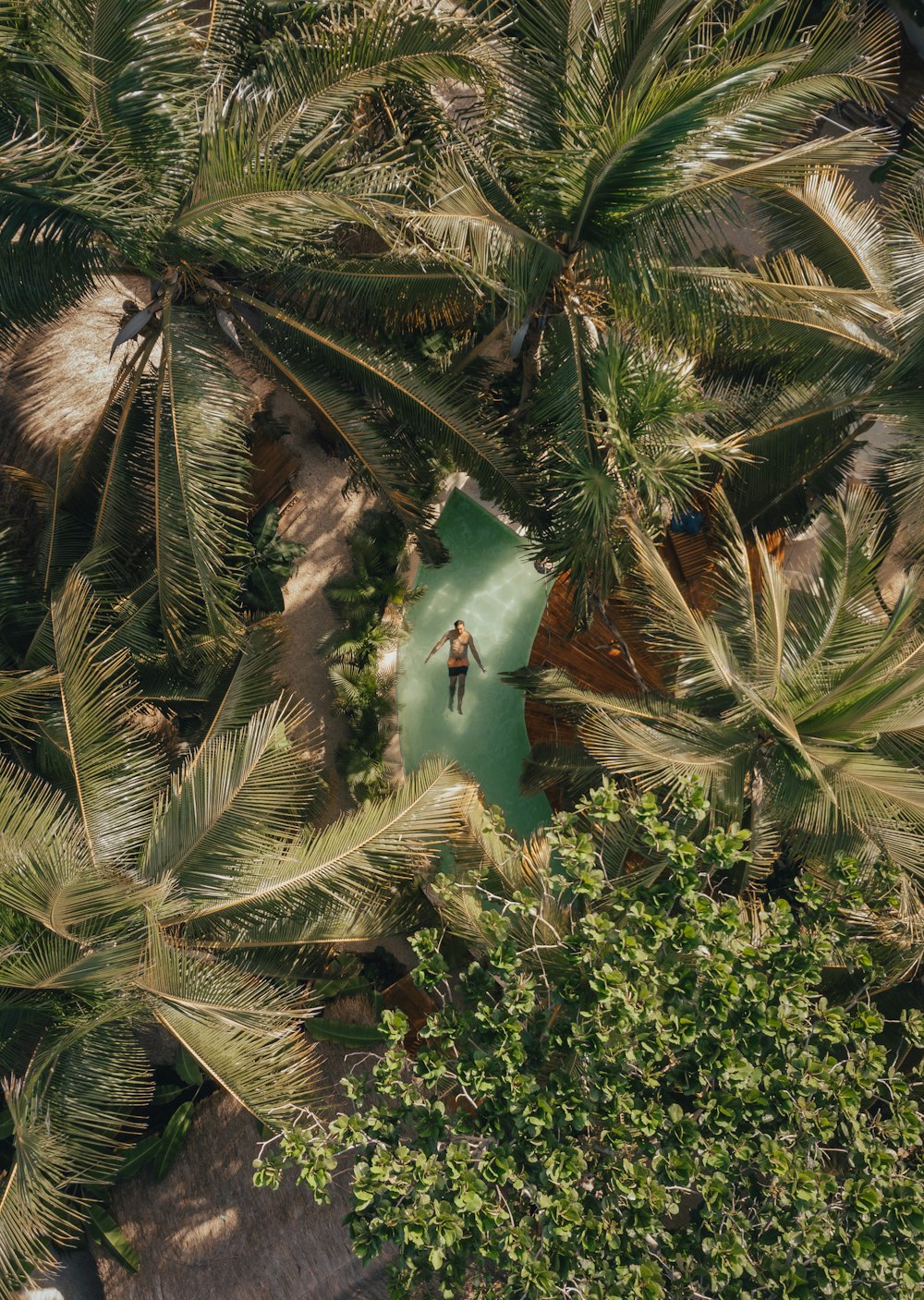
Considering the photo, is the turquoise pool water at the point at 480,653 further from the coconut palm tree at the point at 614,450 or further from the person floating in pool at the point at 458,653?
the coconut palm tree at the point at 614,450

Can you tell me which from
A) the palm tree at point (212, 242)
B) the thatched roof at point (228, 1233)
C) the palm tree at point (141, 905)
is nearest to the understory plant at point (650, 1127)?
the palm tree at point (141, 905)

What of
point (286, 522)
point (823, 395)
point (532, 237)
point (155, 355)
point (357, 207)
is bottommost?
point (286, 522)

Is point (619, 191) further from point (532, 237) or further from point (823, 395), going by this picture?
point (823, 395)

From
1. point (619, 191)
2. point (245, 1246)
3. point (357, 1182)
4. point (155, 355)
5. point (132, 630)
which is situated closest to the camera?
point (357, 1182)

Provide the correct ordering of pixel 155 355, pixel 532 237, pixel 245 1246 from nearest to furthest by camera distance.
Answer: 1. pixel 532 237
2. pixel 245 1246
3. pixel 155 355

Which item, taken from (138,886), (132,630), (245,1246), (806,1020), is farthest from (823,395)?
(245,1246)

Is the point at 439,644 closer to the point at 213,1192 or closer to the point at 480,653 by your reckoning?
the point at 480,653

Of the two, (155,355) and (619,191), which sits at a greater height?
(619,191)
